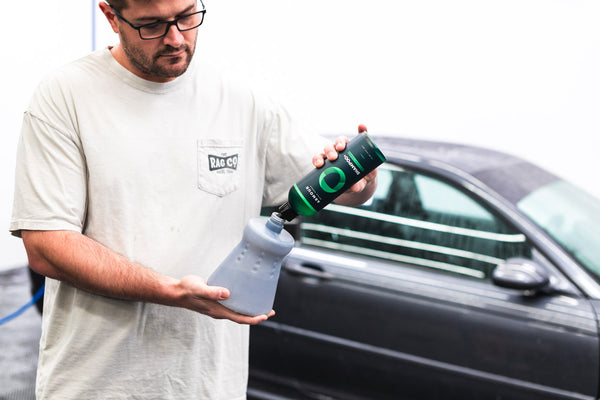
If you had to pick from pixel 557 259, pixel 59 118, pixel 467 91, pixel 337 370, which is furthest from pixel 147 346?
pixel 467 91

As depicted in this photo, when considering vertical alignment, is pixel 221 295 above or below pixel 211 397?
above

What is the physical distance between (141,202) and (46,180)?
0.19 m

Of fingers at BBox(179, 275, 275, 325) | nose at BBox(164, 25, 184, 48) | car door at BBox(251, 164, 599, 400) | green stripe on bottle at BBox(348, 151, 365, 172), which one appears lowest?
car door at BBox(251, 164, 599, 400)

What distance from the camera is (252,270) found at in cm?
126

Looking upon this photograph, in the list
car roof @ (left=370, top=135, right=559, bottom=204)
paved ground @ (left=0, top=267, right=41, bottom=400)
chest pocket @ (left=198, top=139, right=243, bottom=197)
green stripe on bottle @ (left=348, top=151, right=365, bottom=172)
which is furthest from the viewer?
paved ground @ (left=0, top=267, right=41, bottom=400)

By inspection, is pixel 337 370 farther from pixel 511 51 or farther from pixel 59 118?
pixel 511 51

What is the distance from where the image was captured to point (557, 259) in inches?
91.8

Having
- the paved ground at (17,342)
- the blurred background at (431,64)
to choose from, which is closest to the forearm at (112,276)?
the blurred background at (431,64)

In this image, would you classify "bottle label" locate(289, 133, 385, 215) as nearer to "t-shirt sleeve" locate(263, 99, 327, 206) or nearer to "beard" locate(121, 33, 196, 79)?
"t-shirt sleeve" locate(263, 99, 327, 206)

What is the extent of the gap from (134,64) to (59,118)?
19 cm

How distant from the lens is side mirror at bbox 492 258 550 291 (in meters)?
→ 2.26

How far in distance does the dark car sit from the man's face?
4.71ft

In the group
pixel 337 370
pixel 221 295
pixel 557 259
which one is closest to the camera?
pixel 221 295

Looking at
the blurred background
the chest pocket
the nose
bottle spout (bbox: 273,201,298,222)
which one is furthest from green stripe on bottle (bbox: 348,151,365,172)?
the blurred background
